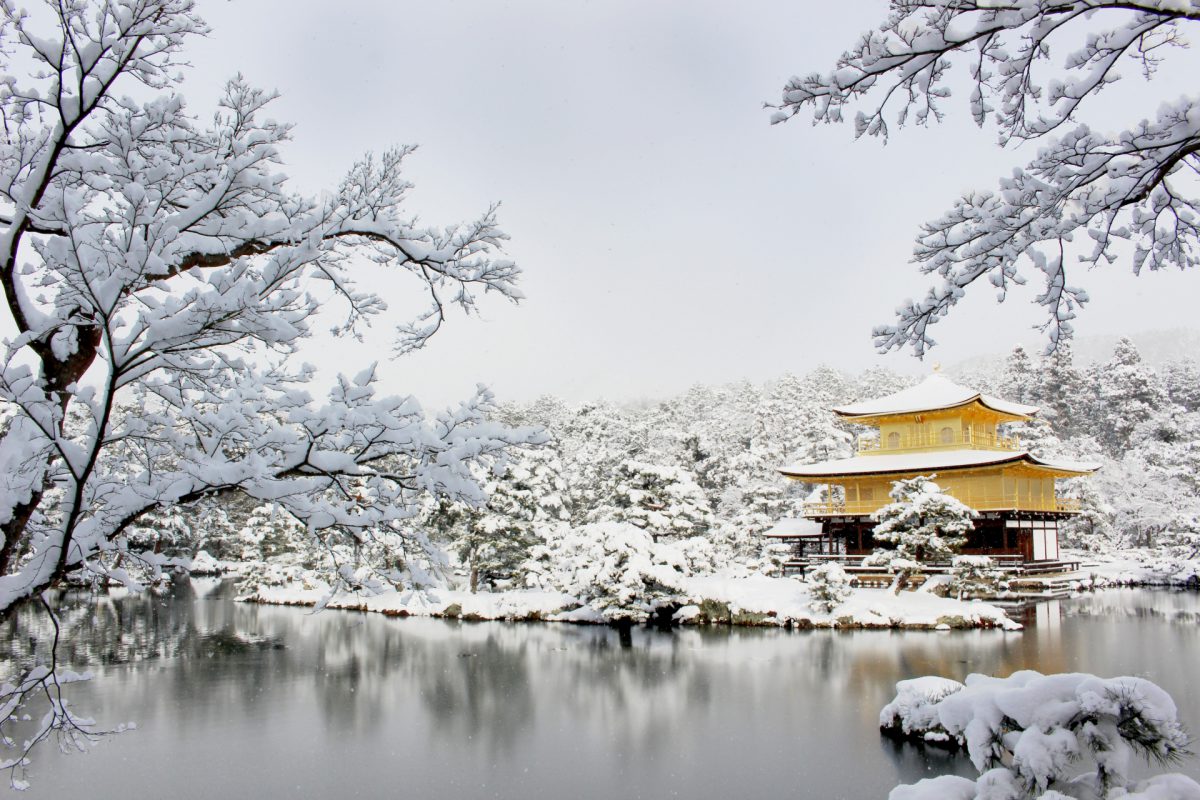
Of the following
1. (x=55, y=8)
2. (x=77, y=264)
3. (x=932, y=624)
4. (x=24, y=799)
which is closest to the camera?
(x=77, y=264)

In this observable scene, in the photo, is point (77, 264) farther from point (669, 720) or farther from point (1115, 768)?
point (669, 720)

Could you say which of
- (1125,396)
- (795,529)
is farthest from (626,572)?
(1125,396)

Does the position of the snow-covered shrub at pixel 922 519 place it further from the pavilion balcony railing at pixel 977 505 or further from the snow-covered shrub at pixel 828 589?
the pavilion balcony railing at pixel 977 505

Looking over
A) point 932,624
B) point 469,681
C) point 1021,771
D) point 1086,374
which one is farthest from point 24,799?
point 1086,374

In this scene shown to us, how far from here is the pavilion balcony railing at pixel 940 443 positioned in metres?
24.6

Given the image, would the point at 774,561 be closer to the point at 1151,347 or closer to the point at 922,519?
the point at 922,519

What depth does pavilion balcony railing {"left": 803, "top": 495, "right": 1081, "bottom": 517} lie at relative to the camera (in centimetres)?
2214

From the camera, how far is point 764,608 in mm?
17375

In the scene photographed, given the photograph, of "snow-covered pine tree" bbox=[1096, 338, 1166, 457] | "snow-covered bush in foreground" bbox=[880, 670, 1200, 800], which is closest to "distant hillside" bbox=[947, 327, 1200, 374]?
"snow-covered pine tree" bbox=[1096, 338, 1166, 457]

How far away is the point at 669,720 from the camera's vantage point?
9.56 metres

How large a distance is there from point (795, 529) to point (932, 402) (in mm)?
6033

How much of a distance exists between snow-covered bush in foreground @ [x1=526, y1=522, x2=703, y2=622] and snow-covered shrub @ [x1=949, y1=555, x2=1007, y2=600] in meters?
6.48

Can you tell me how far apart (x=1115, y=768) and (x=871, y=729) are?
18.3ft

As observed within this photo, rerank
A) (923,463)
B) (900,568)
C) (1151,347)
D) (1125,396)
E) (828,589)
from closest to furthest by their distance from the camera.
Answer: (828,589)
(900,568)
(923,463)
(1125,396)
(1151,347)
